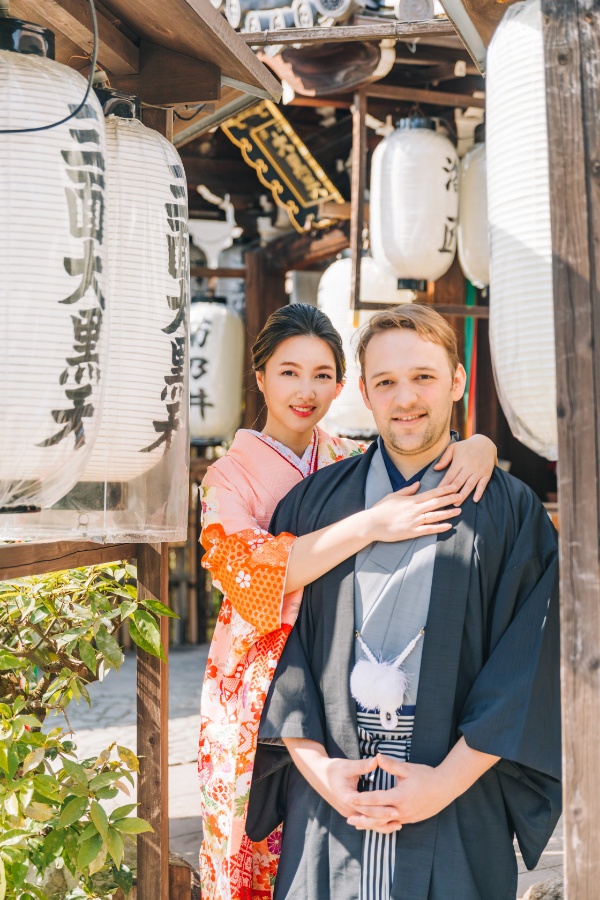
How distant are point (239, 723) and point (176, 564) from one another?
25.8 ft

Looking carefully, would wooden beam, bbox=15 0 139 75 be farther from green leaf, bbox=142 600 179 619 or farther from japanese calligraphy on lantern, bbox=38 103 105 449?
green leaf, bbox=142 600 179 619

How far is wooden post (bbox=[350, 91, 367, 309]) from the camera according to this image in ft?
18.9

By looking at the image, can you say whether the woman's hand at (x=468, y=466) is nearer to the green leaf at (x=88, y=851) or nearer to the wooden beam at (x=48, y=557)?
the wooden beam at (x=48, y=557)

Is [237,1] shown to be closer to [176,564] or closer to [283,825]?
[283,825]

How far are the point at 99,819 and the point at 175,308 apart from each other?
55.6 inches

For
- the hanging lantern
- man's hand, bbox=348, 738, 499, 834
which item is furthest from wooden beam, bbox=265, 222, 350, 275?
man's hand, bbox=348, 738, 499, 834

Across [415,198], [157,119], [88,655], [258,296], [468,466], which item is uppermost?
[415,198]

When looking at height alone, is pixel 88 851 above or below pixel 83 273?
below

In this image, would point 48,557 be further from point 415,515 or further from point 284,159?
point 284,159

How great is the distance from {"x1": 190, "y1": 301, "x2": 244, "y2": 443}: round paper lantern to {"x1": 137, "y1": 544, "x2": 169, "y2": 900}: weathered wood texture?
5642 mm

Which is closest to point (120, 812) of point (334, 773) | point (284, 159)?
point (334, 773)

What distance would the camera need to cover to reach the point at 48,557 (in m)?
2.48

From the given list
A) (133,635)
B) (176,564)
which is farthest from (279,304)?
(133,635)

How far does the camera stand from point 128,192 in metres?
2.42
